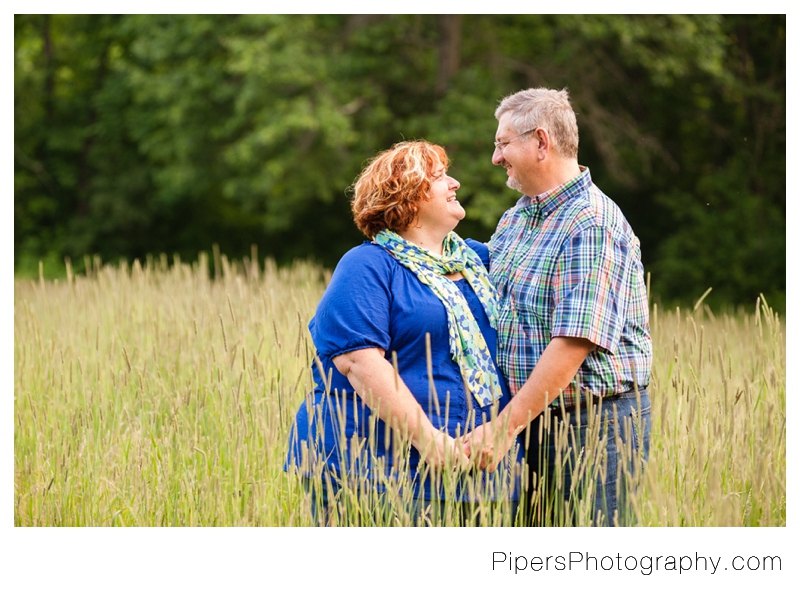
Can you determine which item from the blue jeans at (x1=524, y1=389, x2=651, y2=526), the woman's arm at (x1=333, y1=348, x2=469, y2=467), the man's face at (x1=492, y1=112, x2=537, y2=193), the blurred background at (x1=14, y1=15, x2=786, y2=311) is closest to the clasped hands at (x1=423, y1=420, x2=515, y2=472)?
the woman's arm at (x1=333, y1=348, x2=469, y2=467)

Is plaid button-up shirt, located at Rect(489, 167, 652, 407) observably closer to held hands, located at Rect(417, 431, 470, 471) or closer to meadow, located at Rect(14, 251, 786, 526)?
meadow, located at Rect(14, 251, 786, 526)

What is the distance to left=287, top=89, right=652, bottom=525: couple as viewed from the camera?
246 centimetres

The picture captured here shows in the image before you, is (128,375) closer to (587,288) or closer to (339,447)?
(339,447)

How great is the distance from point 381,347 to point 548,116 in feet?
3.06

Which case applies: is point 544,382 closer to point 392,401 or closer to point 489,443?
point 489,443

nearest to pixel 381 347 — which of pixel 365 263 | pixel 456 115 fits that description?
pixel 365 263

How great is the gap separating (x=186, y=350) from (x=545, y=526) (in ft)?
7.29

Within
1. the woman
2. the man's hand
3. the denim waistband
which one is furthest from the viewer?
the denim waistband

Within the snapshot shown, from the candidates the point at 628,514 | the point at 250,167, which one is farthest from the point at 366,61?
the point at 628,514

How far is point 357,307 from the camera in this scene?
8.09 feet

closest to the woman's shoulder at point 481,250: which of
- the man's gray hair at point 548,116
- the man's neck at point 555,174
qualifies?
the man's neck at point 555,174

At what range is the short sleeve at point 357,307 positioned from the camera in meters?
2.46

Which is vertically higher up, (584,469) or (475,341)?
(475,341)

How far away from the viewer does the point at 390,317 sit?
252 centimetres
